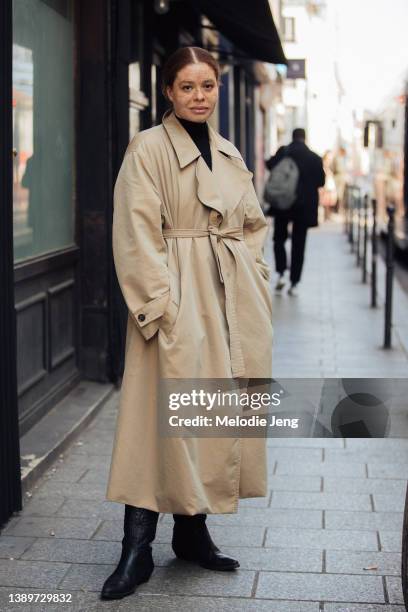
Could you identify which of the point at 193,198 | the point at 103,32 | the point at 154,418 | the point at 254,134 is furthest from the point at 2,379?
the point at 254,134

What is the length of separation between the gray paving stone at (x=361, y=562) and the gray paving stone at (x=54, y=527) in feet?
3.39

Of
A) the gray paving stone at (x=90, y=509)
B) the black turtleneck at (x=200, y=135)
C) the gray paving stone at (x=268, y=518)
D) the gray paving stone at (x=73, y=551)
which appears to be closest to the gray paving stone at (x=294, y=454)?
the gray paving stone at (x=268, y=518)

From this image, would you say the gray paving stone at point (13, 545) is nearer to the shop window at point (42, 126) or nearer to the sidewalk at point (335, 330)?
the shop window at point (42, 126)

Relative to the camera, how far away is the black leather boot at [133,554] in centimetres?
381

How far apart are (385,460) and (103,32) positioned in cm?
333

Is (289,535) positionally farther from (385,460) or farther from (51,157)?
(51,157)

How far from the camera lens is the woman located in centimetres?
371

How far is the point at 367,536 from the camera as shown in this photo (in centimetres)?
451

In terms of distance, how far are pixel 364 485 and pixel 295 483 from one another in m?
0.34

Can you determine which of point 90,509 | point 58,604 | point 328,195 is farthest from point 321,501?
point 328,195

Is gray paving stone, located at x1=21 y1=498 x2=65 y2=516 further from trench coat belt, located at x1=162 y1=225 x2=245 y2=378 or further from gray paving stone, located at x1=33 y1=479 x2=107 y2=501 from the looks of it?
trench coat belt, located at x1=162 y1=225 x2=245 y2=378

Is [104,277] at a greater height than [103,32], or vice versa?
[103,32]

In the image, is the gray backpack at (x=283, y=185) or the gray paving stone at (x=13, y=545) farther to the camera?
the gray backpack at (x=283, y=185)

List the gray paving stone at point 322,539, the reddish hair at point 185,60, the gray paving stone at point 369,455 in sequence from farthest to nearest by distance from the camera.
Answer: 1. the gray paving stone at point 369,455
2. the gray paving stone at point 322,539
3. the reddish hair at point 185,60
